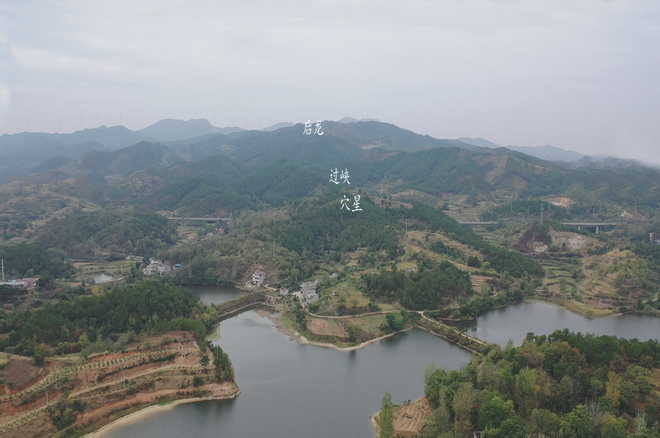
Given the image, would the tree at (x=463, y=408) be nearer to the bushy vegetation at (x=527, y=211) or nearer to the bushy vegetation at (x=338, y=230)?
the bushy vegetation at (x=338, y=230)

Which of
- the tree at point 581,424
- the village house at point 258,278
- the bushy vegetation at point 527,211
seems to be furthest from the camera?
the bushy vegetation at point 527,211

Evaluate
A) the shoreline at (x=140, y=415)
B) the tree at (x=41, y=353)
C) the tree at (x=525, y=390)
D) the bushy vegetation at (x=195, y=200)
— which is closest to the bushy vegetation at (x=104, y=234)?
the bushy vegetation at (x=195, y=200)

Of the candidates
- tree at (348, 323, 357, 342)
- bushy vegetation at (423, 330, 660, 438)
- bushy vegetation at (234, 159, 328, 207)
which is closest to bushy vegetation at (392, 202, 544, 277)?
tree at (348, 323, 357, 342)

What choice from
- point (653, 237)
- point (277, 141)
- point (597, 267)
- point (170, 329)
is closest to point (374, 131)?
point (277, 141)

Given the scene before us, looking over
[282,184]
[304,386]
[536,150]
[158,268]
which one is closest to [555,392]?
[304,386]

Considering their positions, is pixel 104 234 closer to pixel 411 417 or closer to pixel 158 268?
pixel 158 268

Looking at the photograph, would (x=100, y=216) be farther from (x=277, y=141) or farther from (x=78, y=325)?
(x=277, y=141)
